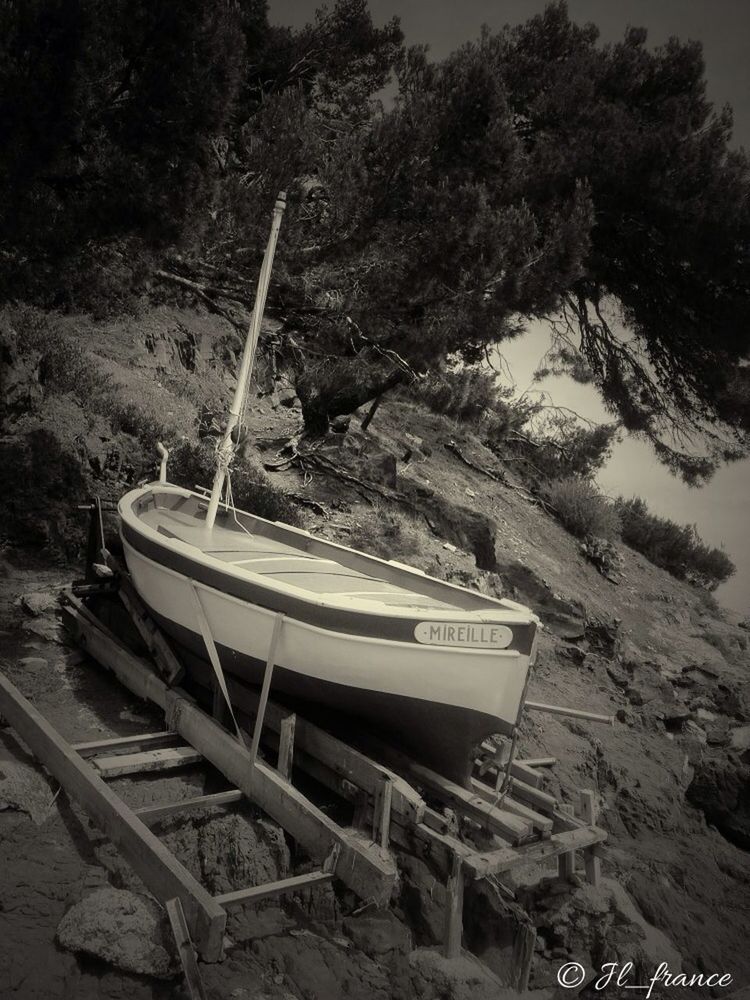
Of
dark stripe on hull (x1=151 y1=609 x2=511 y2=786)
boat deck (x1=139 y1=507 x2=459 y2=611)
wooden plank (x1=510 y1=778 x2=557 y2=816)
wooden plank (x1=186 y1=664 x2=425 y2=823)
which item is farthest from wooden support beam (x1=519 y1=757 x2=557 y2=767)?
wooden plank (x1=186 y1=664 x2=425 y2=823)

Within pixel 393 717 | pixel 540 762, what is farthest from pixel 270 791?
pixel 540 762

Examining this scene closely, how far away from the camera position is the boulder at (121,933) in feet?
8.82

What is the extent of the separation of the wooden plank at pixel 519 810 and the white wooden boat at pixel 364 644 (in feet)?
0.82

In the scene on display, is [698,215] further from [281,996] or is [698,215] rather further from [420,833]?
[281,996]

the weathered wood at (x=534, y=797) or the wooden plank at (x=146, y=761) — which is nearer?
the wooden plank at (x=146, y=761)

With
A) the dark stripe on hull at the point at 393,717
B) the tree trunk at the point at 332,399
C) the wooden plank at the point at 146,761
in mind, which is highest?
the tree trunk at the point at 332,399

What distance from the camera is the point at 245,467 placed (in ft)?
34.3

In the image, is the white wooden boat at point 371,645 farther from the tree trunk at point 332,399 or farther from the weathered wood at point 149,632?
the tree trunk at point 332,399

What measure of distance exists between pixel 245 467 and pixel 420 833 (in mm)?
7640

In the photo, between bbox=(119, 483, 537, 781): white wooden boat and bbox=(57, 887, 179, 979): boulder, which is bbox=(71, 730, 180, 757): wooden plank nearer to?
bbox=(119, 483, 537, 781): white wooden boat

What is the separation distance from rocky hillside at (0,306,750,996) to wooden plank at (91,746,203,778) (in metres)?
2.08

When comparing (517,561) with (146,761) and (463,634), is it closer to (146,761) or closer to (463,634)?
(463,634)

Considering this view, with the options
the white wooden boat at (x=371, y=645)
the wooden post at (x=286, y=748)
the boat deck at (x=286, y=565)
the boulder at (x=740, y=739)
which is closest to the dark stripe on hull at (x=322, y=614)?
the white wooden boat at (x=371, y=645)

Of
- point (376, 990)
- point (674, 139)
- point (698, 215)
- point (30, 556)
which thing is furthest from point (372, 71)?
point (376, 990)
